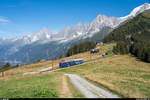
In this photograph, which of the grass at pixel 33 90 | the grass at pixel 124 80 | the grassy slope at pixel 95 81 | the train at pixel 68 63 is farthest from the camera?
the train at pixel 68 63

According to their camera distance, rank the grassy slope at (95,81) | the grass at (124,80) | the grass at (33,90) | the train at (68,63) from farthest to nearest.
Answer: the train at (68,63) → the grassy slope at (95,81) → the grass at (124,80) → the grass at (33,90)

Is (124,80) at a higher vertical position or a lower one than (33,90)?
lower

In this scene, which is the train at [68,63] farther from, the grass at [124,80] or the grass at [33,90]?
the grass at [33,90]

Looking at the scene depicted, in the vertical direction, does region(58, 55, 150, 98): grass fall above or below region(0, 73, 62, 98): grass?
below

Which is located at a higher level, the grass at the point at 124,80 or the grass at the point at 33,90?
the grass at the point at 33,90

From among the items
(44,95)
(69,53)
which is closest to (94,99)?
(44,95)

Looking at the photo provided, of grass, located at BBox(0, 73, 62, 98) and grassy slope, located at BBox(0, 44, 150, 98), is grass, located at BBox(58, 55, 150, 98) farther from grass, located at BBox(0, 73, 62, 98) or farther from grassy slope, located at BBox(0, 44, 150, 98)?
grass, located at BBox(0, 73, 62, 98)

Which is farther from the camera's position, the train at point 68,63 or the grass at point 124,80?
the train at point 68,63

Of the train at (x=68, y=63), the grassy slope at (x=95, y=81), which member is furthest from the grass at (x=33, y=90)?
Answer: the train at (x=68, y=63)

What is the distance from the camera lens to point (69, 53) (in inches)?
7859

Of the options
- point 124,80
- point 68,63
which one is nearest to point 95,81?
point 124,80

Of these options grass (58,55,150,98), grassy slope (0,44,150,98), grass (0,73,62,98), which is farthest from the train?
grass (0,73,62,98)

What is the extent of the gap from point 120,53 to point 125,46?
27.4 ft

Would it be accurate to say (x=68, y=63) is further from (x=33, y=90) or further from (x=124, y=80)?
(x=33, y=90)
